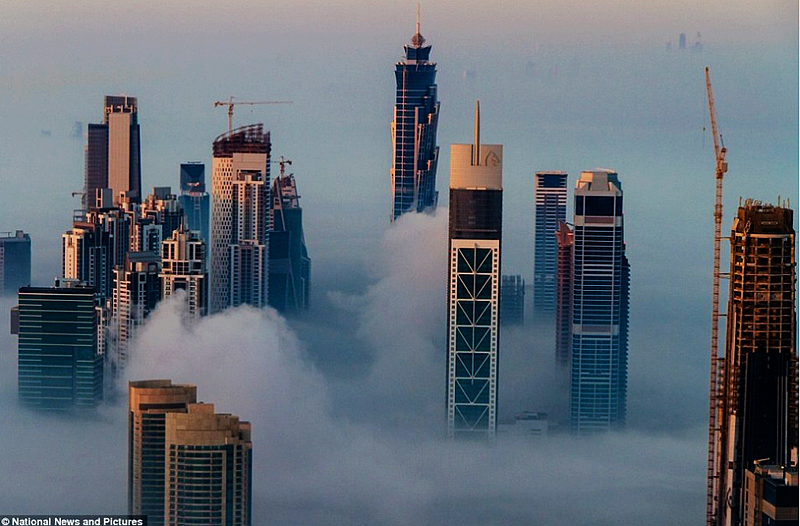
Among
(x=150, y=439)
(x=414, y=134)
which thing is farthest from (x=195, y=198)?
(x=150, y=439)

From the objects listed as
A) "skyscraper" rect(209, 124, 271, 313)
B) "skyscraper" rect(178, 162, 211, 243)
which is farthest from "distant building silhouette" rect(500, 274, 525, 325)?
"skyscraper" rect(178, 162, 211, 243)

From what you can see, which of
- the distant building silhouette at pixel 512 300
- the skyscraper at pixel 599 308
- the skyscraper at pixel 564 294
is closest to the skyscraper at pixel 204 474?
the distant building silhouette at pixel 512 300

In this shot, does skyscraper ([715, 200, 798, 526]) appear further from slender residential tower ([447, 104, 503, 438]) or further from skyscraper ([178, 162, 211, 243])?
skyscraper ([178, 162, 211, 243])

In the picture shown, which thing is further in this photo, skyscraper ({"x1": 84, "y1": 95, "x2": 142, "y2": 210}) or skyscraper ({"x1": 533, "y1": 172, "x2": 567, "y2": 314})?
skyscraper ({"x1": 533, "y1": 172, "x2": 567, "y2": 314})

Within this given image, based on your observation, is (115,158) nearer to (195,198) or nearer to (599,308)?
(195,198)

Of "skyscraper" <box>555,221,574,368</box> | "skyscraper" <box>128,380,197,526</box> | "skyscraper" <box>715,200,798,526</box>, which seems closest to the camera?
"skyscraper" <box>715,200,798,526</box>

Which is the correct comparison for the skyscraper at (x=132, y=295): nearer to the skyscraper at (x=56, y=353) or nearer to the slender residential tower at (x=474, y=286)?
the skyscraper at (x=56, y=353)
